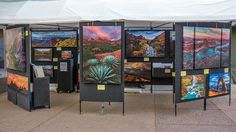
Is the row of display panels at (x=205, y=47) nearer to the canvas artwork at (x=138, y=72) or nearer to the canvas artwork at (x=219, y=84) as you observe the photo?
the canvas artwork at (x=219, y=84)

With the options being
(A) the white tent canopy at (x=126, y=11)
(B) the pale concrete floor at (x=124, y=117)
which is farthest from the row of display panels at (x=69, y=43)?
(B) the pale concrete floor at (x=124, y=117)

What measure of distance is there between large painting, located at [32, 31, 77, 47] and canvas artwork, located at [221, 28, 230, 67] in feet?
17.4

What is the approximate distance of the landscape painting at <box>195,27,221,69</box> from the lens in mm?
7617

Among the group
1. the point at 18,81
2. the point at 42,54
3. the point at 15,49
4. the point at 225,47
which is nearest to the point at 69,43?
the point at 42,54

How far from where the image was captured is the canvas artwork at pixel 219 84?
8047 millimetres

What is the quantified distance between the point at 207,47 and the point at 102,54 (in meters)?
2.70

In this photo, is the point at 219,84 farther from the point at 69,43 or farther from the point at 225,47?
the point at 69,43

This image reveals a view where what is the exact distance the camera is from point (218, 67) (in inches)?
323

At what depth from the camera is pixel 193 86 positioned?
301 inches

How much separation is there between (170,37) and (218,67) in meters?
2.82

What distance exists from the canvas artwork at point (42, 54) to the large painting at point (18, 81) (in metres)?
2.49

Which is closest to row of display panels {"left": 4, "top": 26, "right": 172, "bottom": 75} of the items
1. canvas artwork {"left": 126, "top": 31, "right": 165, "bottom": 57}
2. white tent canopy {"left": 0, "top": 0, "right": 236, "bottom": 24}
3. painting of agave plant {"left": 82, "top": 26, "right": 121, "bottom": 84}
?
canvas artwork {"left": 126, "top": 31, "right": 165, "bottom": 57}

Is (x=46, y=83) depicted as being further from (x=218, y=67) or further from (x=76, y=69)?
(x=218, y=67)

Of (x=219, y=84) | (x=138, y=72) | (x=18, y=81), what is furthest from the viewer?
(x=138, y=72)
